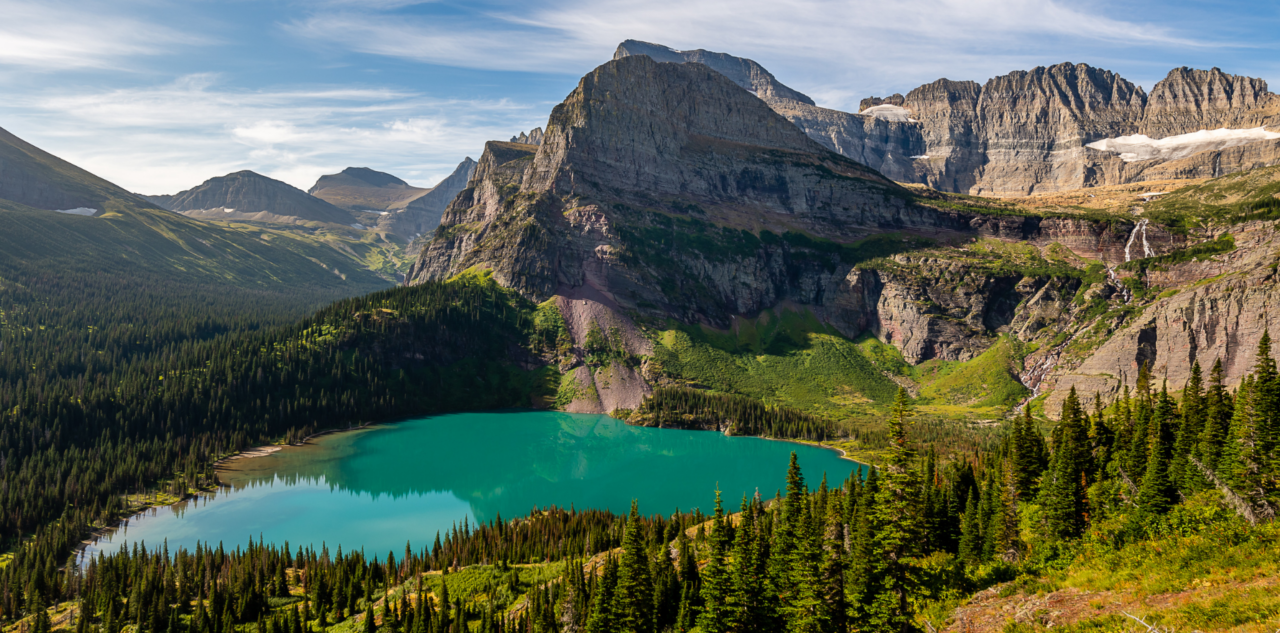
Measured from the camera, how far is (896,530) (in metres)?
35.7

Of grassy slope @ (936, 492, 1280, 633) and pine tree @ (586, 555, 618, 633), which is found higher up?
grassy slope @ (936, 492, 1280, 633)

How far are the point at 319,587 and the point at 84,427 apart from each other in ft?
320

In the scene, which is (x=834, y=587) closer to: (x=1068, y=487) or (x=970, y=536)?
(x=970, y=536)

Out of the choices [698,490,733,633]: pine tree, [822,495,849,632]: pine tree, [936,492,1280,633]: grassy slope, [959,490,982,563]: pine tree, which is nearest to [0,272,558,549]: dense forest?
[698,490,733,633]: pine tree

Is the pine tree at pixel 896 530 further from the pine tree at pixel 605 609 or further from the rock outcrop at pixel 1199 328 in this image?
the rock outcrop at pixel 1199 328

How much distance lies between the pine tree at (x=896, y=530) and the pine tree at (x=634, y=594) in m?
15.0

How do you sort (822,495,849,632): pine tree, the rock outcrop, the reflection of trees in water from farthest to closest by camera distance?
the rock outcrop
the reflection of trees in water
(822,495,849,632): pine tree

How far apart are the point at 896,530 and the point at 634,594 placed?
696 inches

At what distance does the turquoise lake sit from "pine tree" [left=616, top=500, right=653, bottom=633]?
172ft

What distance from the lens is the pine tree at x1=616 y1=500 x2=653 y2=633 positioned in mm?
44000

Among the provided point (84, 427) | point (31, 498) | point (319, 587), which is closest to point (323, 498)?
point (31, 498)

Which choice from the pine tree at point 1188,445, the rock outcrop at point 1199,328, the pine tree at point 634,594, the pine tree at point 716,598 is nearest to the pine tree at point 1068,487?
the pine tree at point 1188,445

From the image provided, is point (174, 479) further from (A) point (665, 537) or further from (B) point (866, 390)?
(B) point (866, 390)

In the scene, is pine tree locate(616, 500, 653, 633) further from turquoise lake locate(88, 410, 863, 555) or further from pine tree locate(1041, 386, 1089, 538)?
turquoise lake locate(88, 410, 863, 555)
